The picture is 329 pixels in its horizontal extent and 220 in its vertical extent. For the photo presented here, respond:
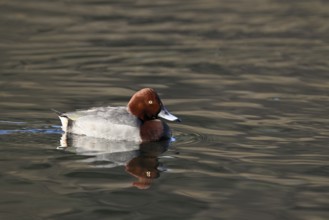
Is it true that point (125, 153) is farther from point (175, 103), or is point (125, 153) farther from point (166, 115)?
point (175, 103)

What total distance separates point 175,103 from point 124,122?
2.08 m

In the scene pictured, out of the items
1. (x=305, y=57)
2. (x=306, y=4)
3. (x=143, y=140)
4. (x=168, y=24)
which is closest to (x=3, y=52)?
(x=168, y=24)

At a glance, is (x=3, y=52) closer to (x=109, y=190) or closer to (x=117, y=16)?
(x=117, y=16)

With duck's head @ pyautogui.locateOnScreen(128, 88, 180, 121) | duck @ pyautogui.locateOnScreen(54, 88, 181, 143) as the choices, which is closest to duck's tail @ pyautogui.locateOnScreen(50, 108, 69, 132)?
duck @ pyautogui.locateOnScreen(54, 88, 181, 143)

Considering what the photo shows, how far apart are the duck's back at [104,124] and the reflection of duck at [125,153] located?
0.24 feet

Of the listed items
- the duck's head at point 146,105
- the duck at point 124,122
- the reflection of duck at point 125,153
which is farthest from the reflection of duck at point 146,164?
the duck's head at point 146,105

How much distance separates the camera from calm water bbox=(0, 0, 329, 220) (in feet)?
28.1

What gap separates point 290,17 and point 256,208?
40.7ft

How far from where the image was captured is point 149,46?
1739 cm

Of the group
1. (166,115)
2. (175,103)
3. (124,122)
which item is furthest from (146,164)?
(175,103)

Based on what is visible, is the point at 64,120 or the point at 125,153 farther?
the point at 64,120

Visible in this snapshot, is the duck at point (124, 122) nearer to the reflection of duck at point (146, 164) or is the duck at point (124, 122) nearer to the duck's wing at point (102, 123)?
the duck's wing at point (102, 123)

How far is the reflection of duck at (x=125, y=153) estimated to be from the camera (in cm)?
957

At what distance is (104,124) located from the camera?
11.0 metres
